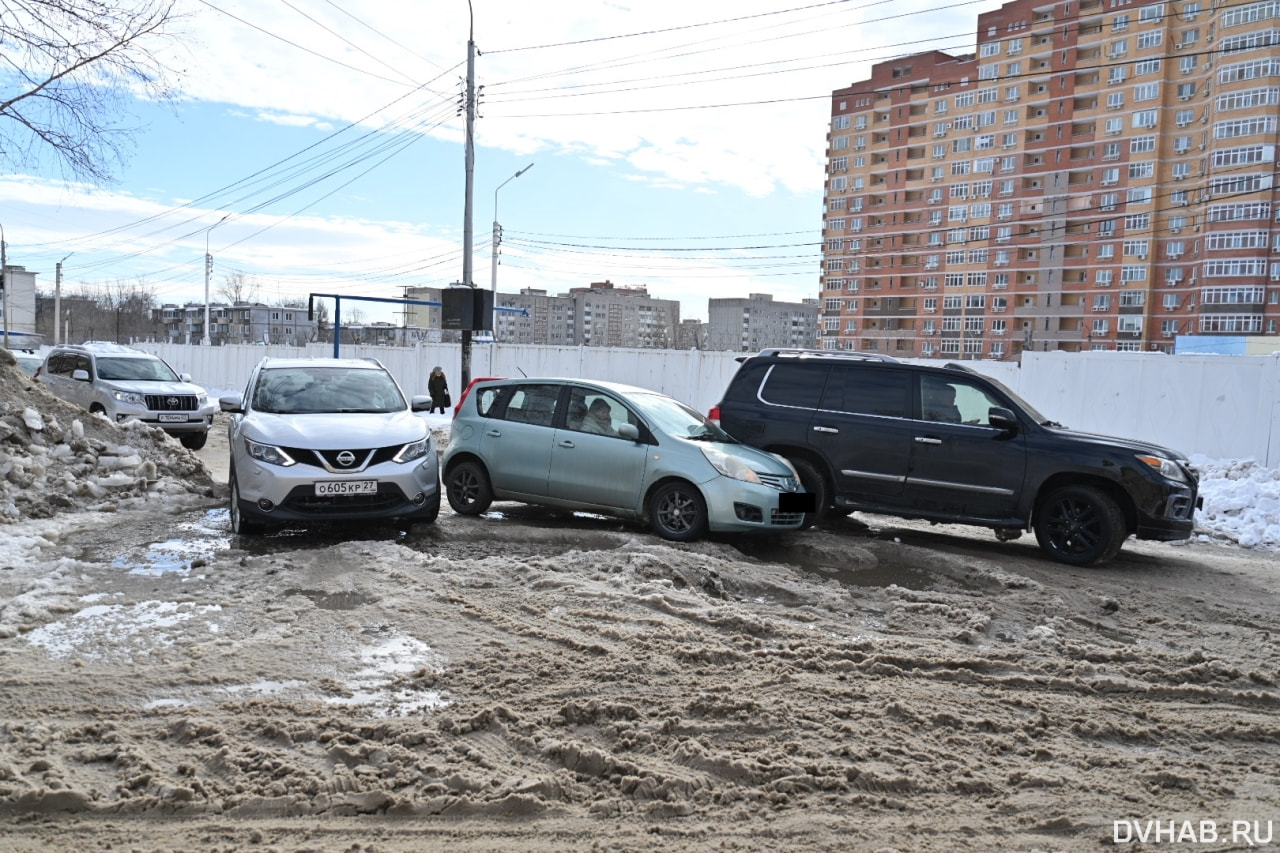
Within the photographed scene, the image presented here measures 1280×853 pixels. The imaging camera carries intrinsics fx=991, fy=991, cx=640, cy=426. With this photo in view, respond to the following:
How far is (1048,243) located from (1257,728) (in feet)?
320

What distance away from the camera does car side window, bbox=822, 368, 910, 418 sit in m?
10.1

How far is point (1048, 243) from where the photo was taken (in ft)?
308

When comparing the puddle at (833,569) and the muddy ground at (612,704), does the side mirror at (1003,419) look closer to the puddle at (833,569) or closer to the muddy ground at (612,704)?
the muddy ground at (612,704)

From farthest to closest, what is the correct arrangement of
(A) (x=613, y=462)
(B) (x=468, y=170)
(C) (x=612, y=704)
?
1. (B) (x=468, y=170)
2. (A) (x=613, y=462)
3. (C) (x=612, y=704)

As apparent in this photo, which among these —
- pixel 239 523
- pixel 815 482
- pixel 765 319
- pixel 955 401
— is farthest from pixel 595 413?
pixel 765 319

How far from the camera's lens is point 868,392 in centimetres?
1025

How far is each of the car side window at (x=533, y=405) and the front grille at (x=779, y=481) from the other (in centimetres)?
233

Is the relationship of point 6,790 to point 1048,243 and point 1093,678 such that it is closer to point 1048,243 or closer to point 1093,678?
point 1093,678

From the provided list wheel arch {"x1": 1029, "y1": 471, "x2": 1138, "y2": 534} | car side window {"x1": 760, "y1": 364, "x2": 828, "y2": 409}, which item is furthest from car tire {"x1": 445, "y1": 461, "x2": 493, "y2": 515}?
wheel arch {"x1": 1029, "y1": 471, "x2": 1138, "y2": 534}

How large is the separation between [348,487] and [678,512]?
9.75 ft

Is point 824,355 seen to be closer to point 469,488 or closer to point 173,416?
point 469,488

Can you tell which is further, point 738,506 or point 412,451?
point 412,451

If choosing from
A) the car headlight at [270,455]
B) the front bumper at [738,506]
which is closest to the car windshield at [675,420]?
the front bumper at [738,506]

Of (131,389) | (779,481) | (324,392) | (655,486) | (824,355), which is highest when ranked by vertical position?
(824,355)
